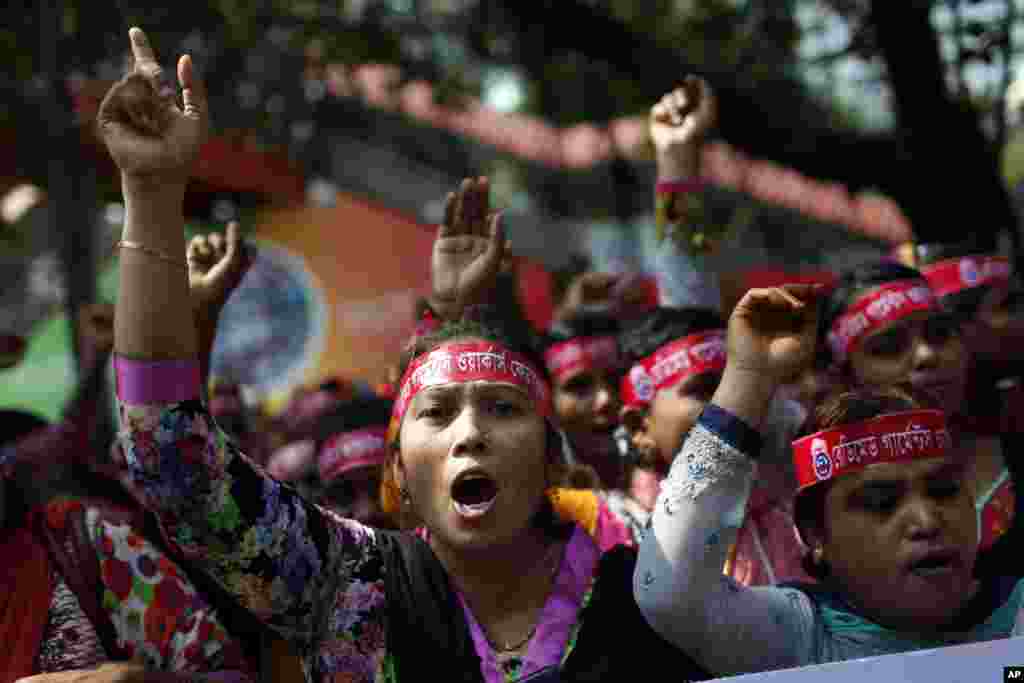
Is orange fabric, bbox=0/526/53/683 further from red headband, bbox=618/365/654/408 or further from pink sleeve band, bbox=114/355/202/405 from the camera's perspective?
red headband, bbox=618/365/654/408

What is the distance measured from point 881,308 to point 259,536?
236 centimetres

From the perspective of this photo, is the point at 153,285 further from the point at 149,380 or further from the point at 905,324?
the point at 905,324

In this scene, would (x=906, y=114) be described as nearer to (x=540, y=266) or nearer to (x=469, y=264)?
(x=469, y=264)

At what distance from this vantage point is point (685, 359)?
380 centimetres

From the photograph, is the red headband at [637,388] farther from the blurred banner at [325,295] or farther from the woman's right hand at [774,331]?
the blurred banner at [325,295]

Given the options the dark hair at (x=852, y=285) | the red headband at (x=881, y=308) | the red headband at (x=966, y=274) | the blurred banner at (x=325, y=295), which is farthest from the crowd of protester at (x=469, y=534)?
the blurred banner at (x=325, y=295)

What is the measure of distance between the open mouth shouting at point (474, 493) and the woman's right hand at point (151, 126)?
31.6 inches

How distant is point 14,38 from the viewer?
860 centimetres

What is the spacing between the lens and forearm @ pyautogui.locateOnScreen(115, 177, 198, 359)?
2305 mm

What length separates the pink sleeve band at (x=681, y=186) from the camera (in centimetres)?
400

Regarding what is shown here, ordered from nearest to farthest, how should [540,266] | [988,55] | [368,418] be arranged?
[368,418] < [988,55] < [540,266]

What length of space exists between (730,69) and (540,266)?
6.65 m

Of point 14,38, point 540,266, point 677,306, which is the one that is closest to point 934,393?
point 677,306

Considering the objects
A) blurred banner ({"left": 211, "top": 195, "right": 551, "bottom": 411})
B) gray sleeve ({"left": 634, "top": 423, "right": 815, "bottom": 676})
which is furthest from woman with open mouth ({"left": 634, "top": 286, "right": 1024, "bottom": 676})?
blurred banner ({"left": 211, "top": 195, "right": 551, "bottom": 411})
